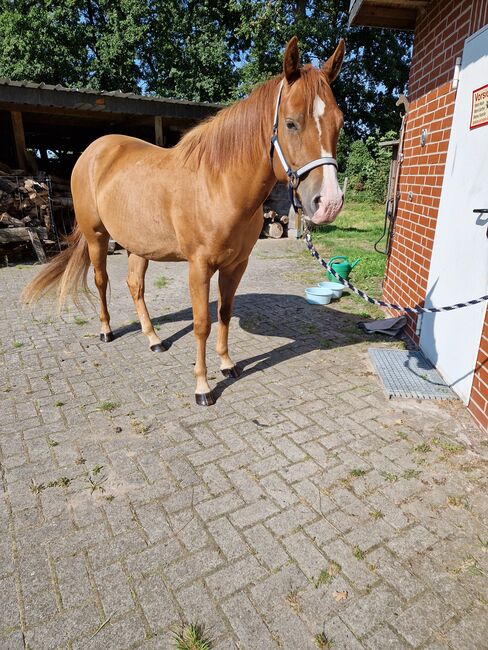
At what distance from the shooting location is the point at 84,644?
1454 mm

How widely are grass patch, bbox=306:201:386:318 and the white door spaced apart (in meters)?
1.61

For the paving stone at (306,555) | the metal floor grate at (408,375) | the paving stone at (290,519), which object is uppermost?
the metal floor grate at (408,375)

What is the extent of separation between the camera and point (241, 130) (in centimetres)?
268

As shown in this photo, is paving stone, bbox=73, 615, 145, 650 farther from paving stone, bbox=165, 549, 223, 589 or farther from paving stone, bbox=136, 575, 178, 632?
paving stone, bbox=165, 549, 223, 589

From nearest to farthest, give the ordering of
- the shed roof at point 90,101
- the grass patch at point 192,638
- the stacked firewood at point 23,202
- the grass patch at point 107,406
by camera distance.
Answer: the grass patch at point 192,638, the grass patch at point 107,406, the shed roof at point 90,101, the stacked firewood at point 23,202

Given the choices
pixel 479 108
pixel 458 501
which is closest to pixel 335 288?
pixel 479 108

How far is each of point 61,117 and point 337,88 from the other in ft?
59.1

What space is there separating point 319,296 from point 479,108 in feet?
9.64

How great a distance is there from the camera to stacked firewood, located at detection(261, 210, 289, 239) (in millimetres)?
11117

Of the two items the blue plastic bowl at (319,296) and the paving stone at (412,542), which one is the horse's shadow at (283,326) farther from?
the paving stone at (412,542)

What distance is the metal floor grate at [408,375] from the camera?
3143 millimetres

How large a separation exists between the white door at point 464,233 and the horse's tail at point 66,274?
3.65m

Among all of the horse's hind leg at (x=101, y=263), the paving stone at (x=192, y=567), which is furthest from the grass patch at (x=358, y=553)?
the horse's hind leg at (x=101, y=263)

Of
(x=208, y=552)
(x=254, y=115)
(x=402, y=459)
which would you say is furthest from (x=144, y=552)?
(x=254, y=115)
